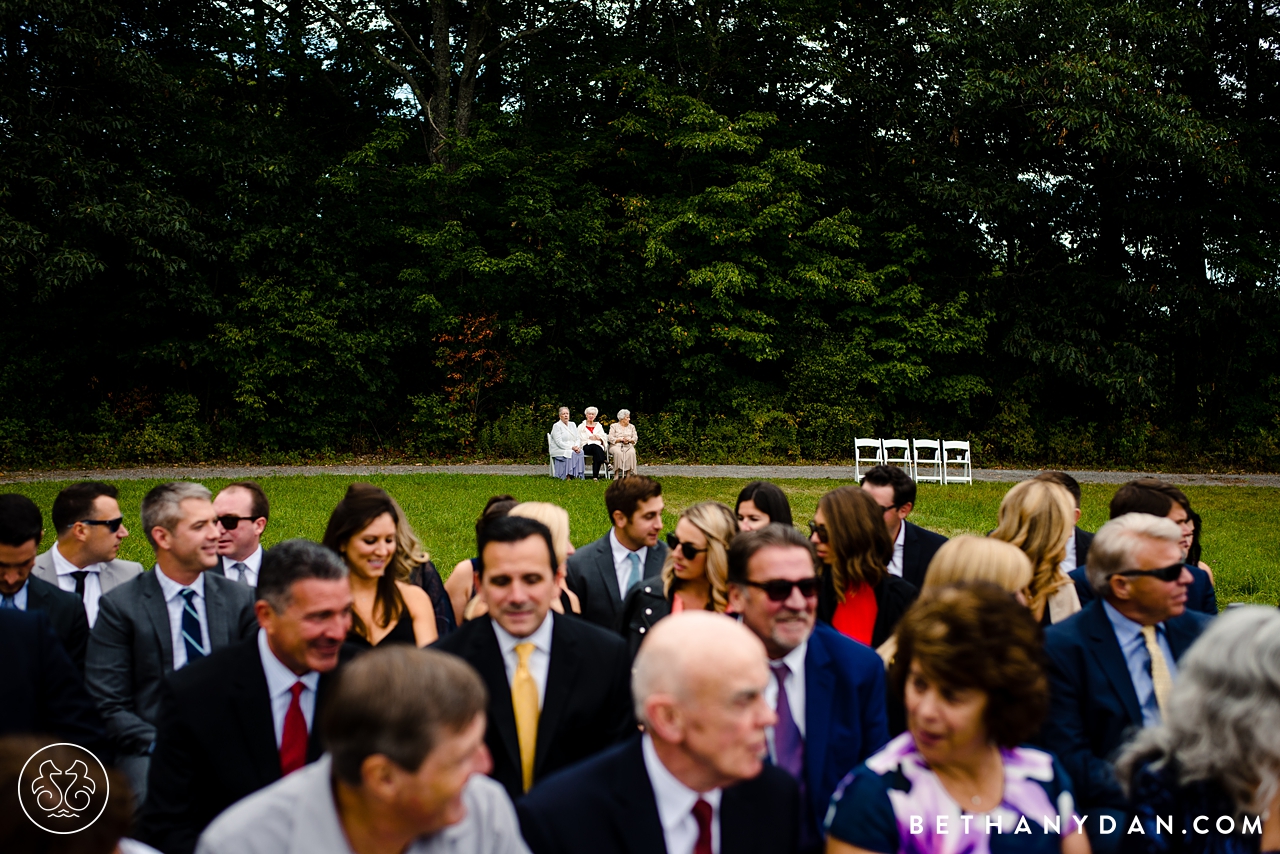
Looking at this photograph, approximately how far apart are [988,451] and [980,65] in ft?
34.4

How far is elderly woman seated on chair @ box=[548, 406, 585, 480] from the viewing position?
19312 millimetres

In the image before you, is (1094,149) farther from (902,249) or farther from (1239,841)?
(1239,841)

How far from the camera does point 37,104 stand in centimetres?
1997

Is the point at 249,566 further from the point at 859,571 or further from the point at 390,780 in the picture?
the point at 390,780

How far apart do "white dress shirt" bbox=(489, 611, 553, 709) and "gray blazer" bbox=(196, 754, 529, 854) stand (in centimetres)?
106

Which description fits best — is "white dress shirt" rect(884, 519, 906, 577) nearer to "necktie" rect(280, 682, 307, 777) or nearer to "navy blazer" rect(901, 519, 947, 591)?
"navy blazer" rect(901, 519, 947, 591)

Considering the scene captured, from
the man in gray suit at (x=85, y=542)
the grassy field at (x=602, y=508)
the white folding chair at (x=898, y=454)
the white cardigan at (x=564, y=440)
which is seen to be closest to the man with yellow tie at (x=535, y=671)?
the man in gray suit at (x=85, y=542)

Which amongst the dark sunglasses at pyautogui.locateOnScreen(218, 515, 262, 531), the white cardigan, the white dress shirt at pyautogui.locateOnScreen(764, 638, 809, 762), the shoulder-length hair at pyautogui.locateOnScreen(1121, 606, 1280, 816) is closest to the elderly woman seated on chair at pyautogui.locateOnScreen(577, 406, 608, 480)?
the white cardigan

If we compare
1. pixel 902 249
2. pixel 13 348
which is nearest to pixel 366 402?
pixel 13 348

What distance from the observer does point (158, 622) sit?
4258 mm

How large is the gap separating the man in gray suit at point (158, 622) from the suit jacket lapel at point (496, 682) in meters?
1.39

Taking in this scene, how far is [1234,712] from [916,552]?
11.6ft

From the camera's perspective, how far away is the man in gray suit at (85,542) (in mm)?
5133

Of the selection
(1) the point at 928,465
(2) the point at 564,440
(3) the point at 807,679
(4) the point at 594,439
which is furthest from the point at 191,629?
(1) the point at 928,465
